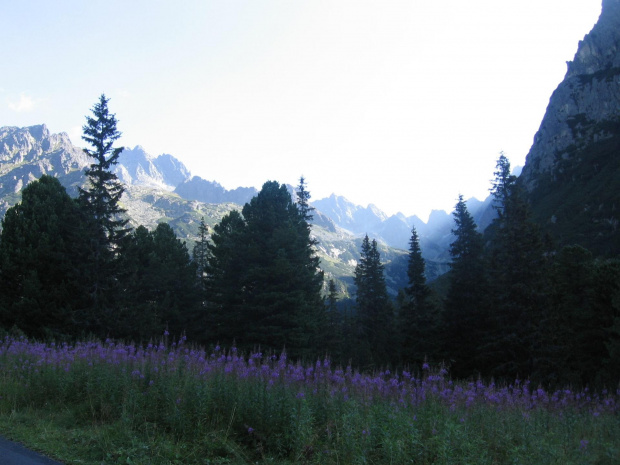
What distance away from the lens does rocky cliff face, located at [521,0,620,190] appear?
135000mm

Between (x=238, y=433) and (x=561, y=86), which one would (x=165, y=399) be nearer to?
(x=238, y=433)

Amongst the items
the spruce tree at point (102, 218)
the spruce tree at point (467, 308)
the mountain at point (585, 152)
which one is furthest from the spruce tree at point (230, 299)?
the mountain at point (585, 152)

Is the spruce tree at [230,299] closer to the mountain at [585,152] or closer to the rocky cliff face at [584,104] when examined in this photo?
the mountain at [585,152]

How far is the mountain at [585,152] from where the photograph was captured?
9531 centimetres

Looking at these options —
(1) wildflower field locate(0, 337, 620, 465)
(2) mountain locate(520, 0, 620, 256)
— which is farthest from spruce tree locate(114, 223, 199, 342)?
(2) mountain locate(520, 0, 620, 256)

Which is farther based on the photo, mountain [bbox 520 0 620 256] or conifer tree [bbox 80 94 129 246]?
mountain [bbox 520 0 620 256]

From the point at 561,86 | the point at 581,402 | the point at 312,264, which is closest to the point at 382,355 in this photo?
the point at 312,264

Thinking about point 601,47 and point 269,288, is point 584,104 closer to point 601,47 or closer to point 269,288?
point 601,47

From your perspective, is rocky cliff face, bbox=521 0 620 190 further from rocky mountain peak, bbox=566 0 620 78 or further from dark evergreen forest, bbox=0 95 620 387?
dark evergreen forest, bbox=0 95 620 387

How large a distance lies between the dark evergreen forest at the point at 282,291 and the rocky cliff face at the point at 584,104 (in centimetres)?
13246

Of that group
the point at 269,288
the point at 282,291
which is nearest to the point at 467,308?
the point at 282,291

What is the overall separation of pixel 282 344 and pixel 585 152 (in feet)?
474

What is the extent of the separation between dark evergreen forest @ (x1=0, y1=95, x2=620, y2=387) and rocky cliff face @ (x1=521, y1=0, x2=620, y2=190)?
132m

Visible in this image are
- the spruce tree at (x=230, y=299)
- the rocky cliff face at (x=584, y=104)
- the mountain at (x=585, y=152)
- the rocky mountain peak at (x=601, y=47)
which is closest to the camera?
the spruce tree at (x=230, y=299)
